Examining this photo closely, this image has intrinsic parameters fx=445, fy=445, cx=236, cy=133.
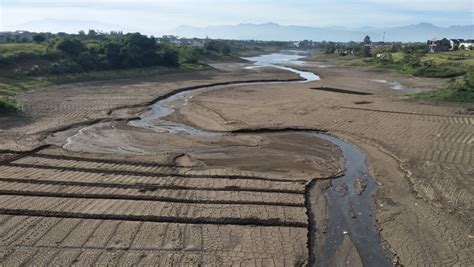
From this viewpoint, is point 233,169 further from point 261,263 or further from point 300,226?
point 261,263

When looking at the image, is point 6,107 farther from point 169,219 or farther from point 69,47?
point 69,47

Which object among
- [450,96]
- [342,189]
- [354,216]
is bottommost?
[354,216]

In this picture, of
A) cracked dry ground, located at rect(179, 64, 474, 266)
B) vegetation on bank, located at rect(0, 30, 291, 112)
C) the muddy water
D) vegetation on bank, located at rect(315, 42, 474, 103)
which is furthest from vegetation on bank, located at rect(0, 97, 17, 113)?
vegetation on bank, located at rect(315, 42, 474, 103)

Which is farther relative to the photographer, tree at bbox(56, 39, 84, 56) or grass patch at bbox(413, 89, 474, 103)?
tree at bbox(56, 39, 84, 56)

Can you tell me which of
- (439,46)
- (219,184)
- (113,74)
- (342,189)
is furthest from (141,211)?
(439,46)

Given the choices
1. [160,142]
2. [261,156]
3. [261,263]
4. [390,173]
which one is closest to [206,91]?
[160,142]

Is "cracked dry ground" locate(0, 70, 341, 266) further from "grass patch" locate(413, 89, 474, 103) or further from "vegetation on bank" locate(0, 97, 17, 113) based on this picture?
"grass patch" locate(413, 89, 474, 103)

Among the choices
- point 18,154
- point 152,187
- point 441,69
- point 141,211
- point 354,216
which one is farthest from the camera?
point 441,69
